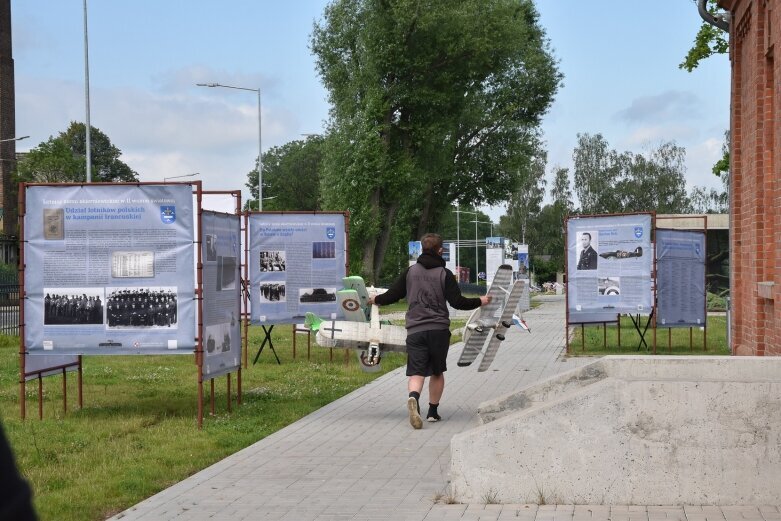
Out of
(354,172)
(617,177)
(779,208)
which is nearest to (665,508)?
(779,208)

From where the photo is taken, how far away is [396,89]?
150ft

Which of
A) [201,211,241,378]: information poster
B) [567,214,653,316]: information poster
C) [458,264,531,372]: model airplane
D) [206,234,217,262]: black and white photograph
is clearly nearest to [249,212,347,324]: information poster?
[567,214,653,316]: information poster

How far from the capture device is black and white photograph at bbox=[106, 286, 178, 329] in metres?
10.9

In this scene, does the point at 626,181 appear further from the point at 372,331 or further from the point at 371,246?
the point at 372,331

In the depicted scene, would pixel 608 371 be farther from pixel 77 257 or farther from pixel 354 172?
pixel 354 172

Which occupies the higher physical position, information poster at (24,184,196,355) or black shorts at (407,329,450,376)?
information poster at (24,184,196,355)

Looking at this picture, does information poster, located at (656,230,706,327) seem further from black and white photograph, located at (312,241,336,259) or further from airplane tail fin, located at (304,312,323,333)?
airplane tail fin, located at (304,312,323,333)

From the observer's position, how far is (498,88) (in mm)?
53531

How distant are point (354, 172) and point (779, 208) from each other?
35152mm

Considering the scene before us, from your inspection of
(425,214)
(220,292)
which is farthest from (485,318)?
(425,214)

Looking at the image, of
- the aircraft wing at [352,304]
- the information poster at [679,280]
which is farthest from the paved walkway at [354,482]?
the information poster at [679,280]

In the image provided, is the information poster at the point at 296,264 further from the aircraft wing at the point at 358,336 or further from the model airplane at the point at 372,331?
the aircraft wing at the point at 358,336

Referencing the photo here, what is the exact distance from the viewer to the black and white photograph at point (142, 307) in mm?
10930

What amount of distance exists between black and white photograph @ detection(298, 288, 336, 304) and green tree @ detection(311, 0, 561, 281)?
27.7 meters
